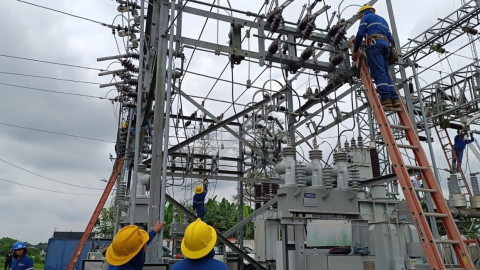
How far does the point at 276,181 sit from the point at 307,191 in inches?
187

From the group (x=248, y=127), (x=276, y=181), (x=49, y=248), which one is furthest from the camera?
(x=49, y=248)

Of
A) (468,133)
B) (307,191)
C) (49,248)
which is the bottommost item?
(49,248)

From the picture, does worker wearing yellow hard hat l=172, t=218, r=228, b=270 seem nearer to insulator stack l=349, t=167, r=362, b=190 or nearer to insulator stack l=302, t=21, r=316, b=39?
insulator stack l=349, t=167, r=362, b=190

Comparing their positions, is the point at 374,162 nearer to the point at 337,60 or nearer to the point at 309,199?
the point at 337,60

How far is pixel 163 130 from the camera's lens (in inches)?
208

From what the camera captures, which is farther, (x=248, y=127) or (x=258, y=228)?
(x=248, y=127)

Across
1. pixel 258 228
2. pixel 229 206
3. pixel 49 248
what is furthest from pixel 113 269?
pixel 229 206

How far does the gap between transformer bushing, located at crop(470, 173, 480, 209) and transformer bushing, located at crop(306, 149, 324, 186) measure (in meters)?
7.42

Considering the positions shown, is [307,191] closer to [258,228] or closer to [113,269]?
[258,228]

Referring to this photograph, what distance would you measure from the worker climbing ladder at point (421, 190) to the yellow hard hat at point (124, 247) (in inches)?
113

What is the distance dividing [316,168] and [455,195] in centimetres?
706

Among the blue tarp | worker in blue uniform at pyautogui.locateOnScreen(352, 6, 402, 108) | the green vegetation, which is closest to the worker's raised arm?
worker in blue uniform at pyautogui.locateOnScreen(352, 6, 402, 108)

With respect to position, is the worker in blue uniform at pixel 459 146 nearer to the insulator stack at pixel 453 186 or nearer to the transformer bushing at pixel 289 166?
the insulator stack at pixel 453 186

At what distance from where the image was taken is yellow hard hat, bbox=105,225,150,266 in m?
3.23
